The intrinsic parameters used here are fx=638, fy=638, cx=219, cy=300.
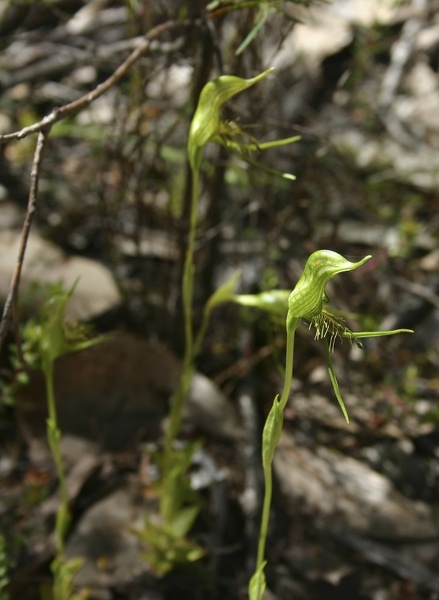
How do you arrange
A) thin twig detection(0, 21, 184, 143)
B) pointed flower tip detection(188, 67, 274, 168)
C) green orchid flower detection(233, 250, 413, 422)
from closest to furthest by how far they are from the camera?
green orchid flower detection(233, 250, 413, 422) → thin twig detection(0, 21, 184, 143) → pointed flower tip detection(188, 67, 274, 168)

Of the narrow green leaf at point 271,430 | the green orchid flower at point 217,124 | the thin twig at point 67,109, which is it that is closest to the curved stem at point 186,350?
the green orchid flower at point 217,124

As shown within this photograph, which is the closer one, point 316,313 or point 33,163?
point 316,313

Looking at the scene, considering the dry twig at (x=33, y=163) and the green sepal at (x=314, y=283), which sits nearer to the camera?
the green sepal at (x=314, y=283)

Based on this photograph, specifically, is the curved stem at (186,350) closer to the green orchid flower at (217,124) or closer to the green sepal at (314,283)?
the green orchid flower at (217,124)

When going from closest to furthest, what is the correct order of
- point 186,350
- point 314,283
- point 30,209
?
point 314,283 < point 30,209 < point 186,350

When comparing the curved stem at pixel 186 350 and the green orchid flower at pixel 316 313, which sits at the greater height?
the green orchid flower at pixel 316 313

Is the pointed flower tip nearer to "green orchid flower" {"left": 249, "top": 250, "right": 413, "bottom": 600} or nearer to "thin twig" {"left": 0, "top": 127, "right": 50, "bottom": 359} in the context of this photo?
"thin twig" {"left": 0, "top": 127, "right": 50, "bottom": 359}

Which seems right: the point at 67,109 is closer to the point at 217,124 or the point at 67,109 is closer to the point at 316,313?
the point at 217,124

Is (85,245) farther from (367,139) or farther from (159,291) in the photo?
(367,139)

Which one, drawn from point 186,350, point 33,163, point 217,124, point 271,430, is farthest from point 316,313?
point 186,350

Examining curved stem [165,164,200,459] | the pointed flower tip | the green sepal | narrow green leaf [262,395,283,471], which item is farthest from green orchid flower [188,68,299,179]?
narrow green leaf [262,395,283,471]

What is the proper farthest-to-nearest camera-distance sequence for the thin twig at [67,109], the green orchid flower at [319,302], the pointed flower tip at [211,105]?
1. the pointed flower tip at [211,105]
2. the thin twig at [67,109]
3. the green orchid flower at [319,302]
